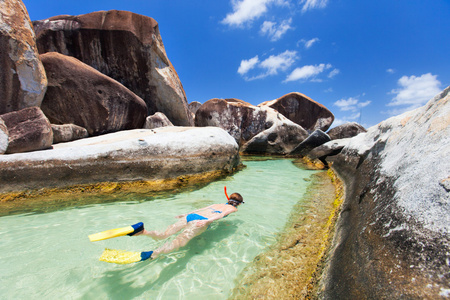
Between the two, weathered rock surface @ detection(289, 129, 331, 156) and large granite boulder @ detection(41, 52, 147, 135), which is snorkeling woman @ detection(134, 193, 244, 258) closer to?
large granite boulder @ detection(41, 52, 147, 135)

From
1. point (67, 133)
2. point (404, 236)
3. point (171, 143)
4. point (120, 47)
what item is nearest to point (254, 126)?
point (120, 47)

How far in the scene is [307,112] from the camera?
2153cm

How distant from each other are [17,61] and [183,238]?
604cm

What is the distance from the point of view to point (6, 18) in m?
4.75

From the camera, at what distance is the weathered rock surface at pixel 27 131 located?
4.25 meters

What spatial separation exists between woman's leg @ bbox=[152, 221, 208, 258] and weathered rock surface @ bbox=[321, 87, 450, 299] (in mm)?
1476

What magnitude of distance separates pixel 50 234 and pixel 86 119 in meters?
5.06

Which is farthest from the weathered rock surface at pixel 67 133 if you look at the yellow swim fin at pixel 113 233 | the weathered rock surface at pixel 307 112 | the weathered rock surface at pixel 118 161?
the weathered rock surface at pixel 307 112

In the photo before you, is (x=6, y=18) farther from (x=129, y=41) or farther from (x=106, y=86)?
(x=129, y=41)

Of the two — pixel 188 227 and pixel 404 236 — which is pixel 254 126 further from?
pixel 404 236

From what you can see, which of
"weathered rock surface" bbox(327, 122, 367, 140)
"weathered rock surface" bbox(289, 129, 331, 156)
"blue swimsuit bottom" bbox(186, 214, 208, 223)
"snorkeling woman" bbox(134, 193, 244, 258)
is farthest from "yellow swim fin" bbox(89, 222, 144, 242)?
"weathered rock surface" bbox(327, 122, 367, 140)

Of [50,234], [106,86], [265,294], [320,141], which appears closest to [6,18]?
[106,86]

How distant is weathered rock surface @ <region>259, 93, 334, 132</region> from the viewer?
21500 millimetres

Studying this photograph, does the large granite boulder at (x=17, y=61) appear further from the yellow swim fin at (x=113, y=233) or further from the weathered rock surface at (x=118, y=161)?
the yellow swim fin at (x=113, y=233)
